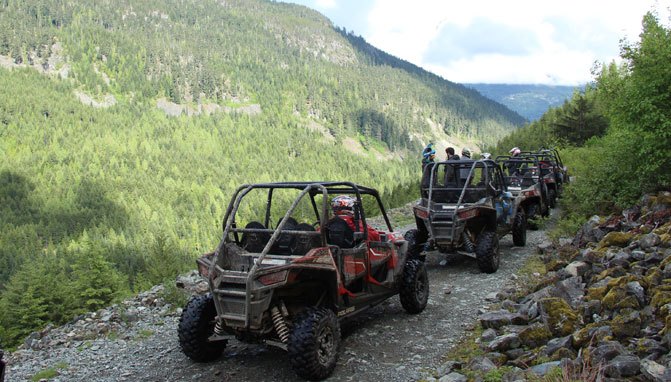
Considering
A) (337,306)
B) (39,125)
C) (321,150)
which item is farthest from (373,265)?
(39,125)

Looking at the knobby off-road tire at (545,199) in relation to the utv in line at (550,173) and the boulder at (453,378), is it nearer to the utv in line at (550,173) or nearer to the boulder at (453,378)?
the utv in line at (550,173)

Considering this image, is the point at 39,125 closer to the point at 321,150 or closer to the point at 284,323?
the point at 321,150

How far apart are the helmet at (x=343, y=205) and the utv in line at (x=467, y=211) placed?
10.5 ft

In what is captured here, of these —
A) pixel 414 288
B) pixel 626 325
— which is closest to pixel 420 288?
pixel 414 288

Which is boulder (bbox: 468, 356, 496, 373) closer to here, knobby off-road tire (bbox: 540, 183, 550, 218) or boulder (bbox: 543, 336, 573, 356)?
boulder (bbox: 543, 336, 573, 356)

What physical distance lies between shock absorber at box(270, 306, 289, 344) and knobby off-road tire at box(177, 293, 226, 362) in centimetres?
94

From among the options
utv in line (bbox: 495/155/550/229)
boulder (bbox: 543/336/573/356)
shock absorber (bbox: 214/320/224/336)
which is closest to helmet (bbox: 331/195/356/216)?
shock absorber (bbox: 214/320/224/336)

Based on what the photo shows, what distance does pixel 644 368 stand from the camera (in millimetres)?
3932

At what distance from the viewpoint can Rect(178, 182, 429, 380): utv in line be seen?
529 cm

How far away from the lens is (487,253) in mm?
10055

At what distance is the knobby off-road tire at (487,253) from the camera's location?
10.1 m

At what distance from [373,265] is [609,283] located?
307 cm

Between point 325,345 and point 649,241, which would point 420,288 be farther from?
point 649,241

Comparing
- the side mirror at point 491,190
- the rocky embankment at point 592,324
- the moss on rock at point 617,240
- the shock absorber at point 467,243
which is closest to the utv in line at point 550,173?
the side mirror at point 491,190
